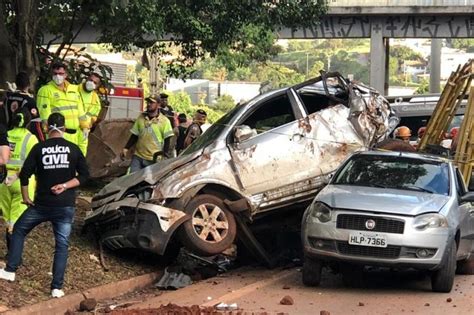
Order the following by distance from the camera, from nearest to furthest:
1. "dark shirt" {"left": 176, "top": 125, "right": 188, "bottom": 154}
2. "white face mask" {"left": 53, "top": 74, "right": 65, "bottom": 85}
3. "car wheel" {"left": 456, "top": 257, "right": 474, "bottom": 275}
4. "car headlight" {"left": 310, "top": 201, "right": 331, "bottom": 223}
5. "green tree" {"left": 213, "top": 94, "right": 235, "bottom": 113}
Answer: "car headlight" {"left": 310, "top": 201, "right": 331, "bottom": 223} → "car wheel" {"left": 456, "top": 257, "right": 474, "bottom": 275} → "white face mask" {"left": 53, "top": 74, "right": 65, "bottom": 85} → "dark shirt" {"left": 176, "top": 125, "right": 188, "bottom": 154} → "green tree" {"left": 213, "top": 94, "right": 235, "bottom": 113}

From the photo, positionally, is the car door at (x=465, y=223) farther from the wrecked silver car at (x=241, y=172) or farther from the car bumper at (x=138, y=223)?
the car bumper at (x=138, y=223)

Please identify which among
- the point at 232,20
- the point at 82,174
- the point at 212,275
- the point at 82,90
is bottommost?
the point at 212,275

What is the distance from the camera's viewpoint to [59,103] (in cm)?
992

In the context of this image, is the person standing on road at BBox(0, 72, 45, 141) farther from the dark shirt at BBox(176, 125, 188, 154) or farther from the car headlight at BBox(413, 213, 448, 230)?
the dark shirt at BBox(176, 125, 188, 154)

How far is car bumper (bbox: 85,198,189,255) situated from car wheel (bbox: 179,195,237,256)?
17 centimetres

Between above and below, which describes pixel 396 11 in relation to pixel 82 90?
above

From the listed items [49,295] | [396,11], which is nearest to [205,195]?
[49,295]

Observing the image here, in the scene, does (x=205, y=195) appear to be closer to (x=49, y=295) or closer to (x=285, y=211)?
(x=285, y=211)

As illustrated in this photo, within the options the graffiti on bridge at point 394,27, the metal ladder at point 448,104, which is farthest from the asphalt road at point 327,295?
the graffiti on bridge at point 394,27

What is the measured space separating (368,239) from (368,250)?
0.40 ft

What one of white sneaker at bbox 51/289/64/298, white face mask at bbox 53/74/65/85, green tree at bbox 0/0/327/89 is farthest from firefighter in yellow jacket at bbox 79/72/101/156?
white sneaker at bbox 51/289/64/298

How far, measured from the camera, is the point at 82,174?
7387 millimetres

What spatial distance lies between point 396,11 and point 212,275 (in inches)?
908

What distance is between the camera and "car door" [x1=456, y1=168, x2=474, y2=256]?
8750mm
